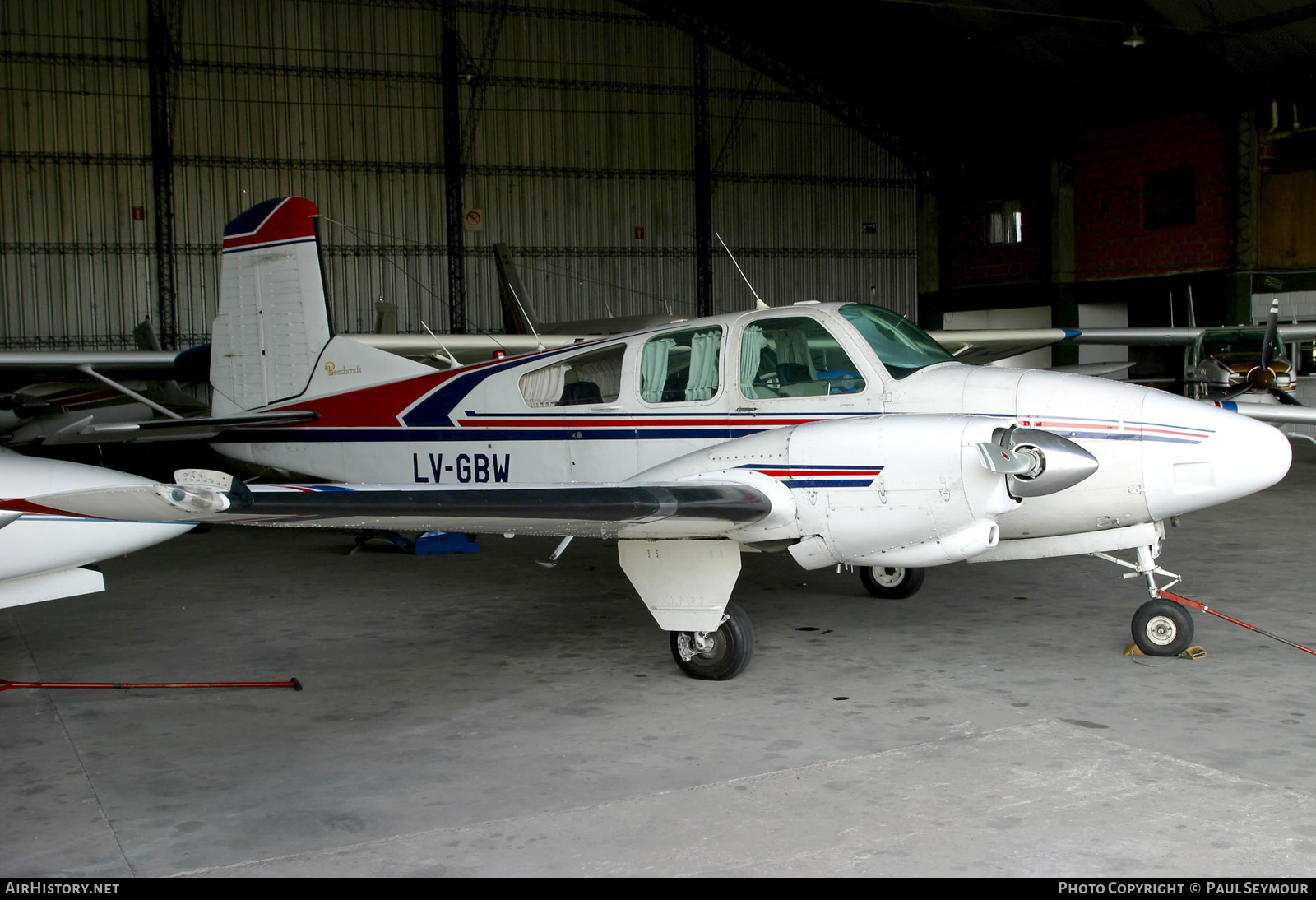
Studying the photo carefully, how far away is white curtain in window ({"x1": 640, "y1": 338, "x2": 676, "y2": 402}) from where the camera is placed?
6961 mm

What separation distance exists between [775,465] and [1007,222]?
22309 mm

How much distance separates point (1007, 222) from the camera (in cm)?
2597

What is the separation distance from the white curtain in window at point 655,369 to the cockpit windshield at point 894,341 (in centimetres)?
118

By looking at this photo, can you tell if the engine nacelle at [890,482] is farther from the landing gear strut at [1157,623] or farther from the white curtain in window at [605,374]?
the white curtain in window at [605,374]

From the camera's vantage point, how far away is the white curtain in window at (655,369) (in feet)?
22.8

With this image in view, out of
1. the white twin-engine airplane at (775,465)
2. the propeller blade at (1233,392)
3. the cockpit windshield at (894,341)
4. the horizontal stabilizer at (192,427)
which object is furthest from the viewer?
the propeller blade at (1233,392)

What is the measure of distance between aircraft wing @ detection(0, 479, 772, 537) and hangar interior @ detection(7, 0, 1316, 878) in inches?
36.8

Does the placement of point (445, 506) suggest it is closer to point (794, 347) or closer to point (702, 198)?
point (794, 347)

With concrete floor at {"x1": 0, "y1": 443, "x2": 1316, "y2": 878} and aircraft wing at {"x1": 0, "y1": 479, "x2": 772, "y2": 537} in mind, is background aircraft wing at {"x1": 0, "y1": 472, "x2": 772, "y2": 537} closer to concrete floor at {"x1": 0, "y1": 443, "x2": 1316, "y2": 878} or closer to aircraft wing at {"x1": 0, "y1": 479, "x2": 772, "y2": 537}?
aircraft wing at {"x1": 0, "y1": 479, "x2": 772, "y2": 537}

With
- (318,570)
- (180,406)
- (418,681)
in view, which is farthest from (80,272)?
(418,681)

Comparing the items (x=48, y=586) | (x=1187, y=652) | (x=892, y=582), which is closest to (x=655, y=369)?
(x=892, y=582)

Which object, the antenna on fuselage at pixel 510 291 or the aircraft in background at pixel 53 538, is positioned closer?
the aircraft in background at pixel 53 538

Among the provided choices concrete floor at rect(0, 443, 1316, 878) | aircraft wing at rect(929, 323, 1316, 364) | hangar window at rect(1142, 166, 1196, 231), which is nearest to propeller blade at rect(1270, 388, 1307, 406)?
aircraft wing at rect(929, 323, 1316, 364)

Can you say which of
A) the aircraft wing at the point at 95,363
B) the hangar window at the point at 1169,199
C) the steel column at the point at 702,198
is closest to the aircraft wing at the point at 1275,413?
the aircraft wing at the point at 95,363
